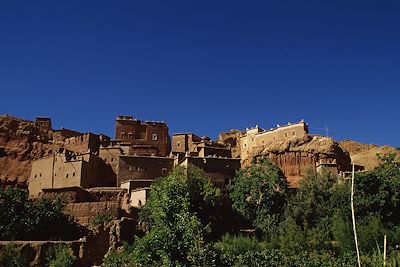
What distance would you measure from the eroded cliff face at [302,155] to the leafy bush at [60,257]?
21722 mm

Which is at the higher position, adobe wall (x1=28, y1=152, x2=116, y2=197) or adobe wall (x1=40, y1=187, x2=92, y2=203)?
adobe wall (x1=28, y1=152, x2=116, y2=197)

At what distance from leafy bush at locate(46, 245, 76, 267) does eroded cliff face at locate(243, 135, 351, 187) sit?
21722mm

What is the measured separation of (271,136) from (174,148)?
9.59m

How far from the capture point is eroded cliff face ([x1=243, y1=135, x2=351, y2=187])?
3978cm

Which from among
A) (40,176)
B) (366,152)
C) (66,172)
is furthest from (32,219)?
(366,152)

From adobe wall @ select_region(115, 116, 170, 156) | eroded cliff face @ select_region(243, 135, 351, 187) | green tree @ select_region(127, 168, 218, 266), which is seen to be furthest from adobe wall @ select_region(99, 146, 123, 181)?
green tree @ select_region(127, 168, 218, 266)

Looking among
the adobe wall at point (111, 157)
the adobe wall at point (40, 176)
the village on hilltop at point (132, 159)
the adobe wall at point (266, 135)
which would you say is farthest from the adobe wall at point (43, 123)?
the adobe wall at point (266, 135)

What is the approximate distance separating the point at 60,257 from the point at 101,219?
6.03 metres

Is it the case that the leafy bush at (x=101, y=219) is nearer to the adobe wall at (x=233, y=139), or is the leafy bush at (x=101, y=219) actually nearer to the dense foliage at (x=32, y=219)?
the dense foliage at (x=32, y=219)

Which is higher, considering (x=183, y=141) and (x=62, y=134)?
(x=62, y=134)

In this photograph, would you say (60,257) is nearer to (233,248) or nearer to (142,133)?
(233,248)

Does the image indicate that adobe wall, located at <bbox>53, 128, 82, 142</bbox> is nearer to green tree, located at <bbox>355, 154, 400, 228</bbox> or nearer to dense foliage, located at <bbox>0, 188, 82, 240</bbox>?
dense foliage, located at <bbox>0, 188, 82, 240</bbox>

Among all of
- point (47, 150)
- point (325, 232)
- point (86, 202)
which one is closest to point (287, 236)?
point (325, 232)

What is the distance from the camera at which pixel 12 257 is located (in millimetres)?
20578
